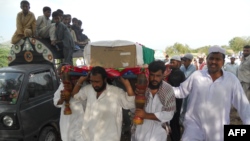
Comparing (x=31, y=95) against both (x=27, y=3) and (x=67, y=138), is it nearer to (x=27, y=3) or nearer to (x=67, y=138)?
(x=67, y=138)

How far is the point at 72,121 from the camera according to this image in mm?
3361

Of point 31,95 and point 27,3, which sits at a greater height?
point 27,3

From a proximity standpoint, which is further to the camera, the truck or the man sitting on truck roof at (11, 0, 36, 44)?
the man sitting on truck roof at (11, 0, 36, 44)

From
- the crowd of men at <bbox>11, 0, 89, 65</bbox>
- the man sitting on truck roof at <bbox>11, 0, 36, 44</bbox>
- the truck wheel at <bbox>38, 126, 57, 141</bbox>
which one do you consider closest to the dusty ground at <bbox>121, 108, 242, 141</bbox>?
the truck wheel at <bbox>38, 126, 57, 141</bbox>

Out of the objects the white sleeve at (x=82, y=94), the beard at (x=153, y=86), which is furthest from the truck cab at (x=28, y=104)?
the beard at (x=153, y=86)

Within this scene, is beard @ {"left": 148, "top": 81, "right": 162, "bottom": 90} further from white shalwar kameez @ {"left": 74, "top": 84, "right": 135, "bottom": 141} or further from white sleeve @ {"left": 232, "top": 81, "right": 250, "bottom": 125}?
white sleeve @ {"left": 232, "top": 81, "right": 250, "bottom": 125}

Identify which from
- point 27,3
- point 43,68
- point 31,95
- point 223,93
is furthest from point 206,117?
point 27,3

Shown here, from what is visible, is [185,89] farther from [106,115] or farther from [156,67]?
[106,115]

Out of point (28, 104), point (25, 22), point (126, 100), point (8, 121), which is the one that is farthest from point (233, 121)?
point (25, 22)

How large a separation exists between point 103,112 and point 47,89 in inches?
88.9

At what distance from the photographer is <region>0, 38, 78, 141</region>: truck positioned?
12.6 feet

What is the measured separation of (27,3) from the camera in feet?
20.9

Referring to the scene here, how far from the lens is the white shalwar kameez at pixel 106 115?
290 centimetres

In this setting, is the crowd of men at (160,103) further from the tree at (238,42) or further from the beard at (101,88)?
the tree at (238,42)
